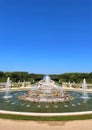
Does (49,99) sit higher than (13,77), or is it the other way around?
(13,77)

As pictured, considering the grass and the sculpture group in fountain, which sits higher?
the sculpture group in fountain

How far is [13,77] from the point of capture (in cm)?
7575

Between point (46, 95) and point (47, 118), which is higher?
point (46, 95)

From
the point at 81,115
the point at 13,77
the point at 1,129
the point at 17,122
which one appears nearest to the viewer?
the point at 1,129

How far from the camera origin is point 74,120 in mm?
16562

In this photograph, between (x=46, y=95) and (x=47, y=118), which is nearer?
(x=47, y=118)

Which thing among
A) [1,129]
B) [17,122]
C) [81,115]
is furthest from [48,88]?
[1,129]

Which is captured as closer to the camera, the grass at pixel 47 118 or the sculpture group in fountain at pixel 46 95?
the grass at pixel 47 118

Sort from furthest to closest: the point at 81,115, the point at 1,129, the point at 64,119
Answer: the point at 81,115 < the point at 64,119 < the point at 1,129

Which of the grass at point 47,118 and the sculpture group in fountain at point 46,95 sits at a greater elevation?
the sculpture group in fountain at point 46,95

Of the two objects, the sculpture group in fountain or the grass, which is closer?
the grass

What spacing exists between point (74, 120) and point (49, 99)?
12.6m

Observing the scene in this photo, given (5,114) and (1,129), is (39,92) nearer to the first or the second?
(5,114)

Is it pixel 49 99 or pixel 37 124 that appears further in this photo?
pixel 49 99
